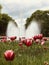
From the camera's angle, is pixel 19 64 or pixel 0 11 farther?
pixel 0 11

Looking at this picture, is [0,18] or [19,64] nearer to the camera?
[19,64]

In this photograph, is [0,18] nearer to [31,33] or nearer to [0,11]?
[0,11]

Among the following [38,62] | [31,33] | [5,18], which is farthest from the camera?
[5,18]

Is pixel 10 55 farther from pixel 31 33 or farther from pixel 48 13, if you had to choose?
pixel 48 13

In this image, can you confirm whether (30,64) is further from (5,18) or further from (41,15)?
(5,18)

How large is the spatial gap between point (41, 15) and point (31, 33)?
1834 cm

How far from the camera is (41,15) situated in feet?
117

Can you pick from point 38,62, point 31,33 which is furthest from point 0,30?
point 38,62

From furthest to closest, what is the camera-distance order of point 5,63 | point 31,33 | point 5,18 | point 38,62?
1. point 5,18
2. point 31,33
3. point 38,62
4. point 5,63

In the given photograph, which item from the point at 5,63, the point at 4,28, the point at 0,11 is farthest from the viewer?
the point at 0,11

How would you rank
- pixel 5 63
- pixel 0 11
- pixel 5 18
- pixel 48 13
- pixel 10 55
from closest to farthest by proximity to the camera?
pixel 10 55
pixel 5 63
pixel 48 13
pixel 5 18
pixel 0 11

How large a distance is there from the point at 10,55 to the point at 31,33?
13.8 metres

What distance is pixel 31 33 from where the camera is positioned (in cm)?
1742

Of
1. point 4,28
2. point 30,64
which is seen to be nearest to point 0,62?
point 30,64
